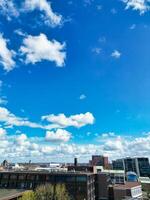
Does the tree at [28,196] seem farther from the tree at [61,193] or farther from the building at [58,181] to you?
the building at [58,181]

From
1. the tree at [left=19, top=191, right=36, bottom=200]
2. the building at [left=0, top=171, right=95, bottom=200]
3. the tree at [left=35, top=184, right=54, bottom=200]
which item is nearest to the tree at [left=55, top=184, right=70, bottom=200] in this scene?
the tree at [left=35, top=184, right=54, bottom=200]

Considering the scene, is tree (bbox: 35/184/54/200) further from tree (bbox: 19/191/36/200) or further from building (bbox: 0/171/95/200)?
building (bbox: 0/171/95/200)

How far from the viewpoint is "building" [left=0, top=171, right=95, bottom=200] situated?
96.4 m

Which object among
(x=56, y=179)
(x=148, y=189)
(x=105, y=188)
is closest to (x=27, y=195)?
(x=56, y=179)

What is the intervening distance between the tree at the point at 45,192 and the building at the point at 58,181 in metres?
6.14

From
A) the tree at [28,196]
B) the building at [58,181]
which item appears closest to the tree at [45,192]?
the tree at [28,196]

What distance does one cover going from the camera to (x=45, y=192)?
302 feet

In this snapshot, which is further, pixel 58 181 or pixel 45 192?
pixel 58 181

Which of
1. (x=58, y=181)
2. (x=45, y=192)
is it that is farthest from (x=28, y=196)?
(x=58, y=181)

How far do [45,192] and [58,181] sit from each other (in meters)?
9.01

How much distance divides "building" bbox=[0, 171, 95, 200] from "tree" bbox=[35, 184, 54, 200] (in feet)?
20.1

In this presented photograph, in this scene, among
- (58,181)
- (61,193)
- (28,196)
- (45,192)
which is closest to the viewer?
(28,196)

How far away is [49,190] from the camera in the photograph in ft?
306

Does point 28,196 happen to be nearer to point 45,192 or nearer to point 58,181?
point 45,192
